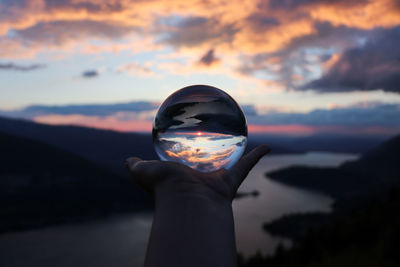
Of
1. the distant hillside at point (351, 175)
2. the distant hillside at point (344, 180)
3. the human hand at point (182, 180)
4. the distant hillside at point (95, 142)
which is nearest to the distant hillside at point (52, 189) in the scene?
the distant hillside at point (95, 142)

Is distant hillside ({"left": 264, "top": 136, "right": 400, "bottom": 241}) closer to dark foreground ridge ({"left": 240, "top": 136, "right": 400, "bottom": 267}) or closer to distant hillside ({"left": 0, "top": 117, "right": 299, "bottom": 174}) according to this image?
dark foreground ridge ({"left": 240, "top": 136, "right": 400, "bottom": 267})

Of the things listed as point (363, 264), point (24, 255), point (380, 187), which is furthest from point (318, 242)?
point (380, 187)

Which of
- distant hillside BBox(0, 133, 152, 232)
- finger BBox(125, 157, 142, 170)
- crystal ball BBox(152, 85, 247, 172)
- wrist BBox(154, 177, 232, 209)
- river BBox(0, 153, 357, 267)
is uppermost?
crystal ball BBox(152, 85, 247, 172)

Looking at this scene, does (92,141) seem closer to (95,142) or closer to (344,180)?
(95,142)

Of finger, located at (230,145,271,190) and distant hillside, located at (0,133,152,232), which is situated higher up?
finger, located at (230,145,271,190)

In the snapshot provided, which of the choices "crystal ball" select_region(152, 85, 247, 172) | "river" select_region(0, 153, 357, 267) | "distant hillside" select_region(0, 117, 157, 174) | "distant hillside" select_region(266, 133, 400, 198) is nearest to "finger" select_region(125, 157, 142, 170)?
"crystal ball" select_region(152, 85, 247, 172)

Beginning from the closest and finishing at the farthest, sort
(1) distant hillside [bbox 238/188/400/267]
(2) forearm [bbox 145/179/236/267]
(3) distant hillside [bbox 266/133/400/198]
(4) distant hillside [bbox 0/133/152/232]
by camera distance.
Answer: (2) forearm [bbox 145/179/236/267], (1) distant hillside [bbox 238/188/400/267], (4) distant hillside [bbox 0/133/152/232], (3) distant hillside [bbox 266/133/400/198]

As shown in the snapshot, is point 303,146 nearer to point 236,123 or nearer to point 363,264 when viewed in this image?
point 363,264

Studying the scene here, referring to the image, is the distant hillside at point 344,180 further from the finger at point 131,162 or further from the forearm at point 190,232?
the forearm at point 190,232
